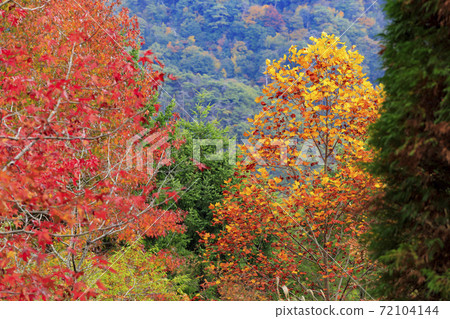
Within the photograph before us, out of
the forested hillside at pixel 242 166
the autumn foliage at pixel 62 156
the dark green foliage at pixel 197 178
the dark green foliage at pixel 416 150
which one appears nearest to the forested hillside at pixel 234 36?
the dark green foliage at pixel 197 178

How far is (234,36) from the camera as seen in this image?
64500mm

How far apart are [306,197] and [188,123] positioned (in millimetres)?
9361

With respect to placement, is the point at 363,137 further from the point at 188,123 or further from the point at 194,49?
the point at 194,49

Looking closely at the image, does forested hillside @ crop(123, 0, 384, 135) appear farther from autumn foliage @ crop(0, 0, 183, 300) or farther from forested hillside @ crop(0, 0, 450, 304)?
autumn foliage @ crop(0, 0, 183, 300)

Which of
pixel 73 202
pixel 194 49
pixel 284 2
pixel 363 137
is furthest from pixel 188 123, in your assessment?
pixel 284 2

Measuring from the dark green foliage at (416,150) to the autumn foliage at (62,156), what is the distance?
1.92 metres

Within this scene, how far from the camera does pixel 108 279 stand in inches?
299

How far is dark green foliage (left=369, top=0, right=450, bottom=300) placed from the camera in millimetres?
2230

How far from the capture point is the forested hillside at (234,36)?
51.5 metres

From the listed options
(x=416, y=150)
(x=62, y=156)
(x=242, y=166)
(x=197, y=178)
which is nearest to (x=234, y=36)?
(x=197, y=178)

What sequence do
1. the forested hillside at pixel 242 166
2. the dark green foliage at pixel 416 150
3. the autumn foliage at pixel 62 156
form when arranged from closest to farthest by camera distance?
the dark green foliage at pixel 416 150
the forested hillside at pixel 242 166
the autumn foliage at pixel 62 156

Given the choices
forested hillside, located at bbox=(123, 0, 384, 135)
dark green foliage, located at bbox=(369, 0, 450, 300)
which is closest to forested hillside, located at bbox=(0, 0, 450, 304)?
dark green foliage, located at bbox=(369, 0, 450, 300)

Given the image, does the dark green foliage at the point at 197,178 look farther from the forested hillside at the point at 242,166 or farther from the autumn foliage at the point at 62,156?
the autumn foliage at the point at 62,156
